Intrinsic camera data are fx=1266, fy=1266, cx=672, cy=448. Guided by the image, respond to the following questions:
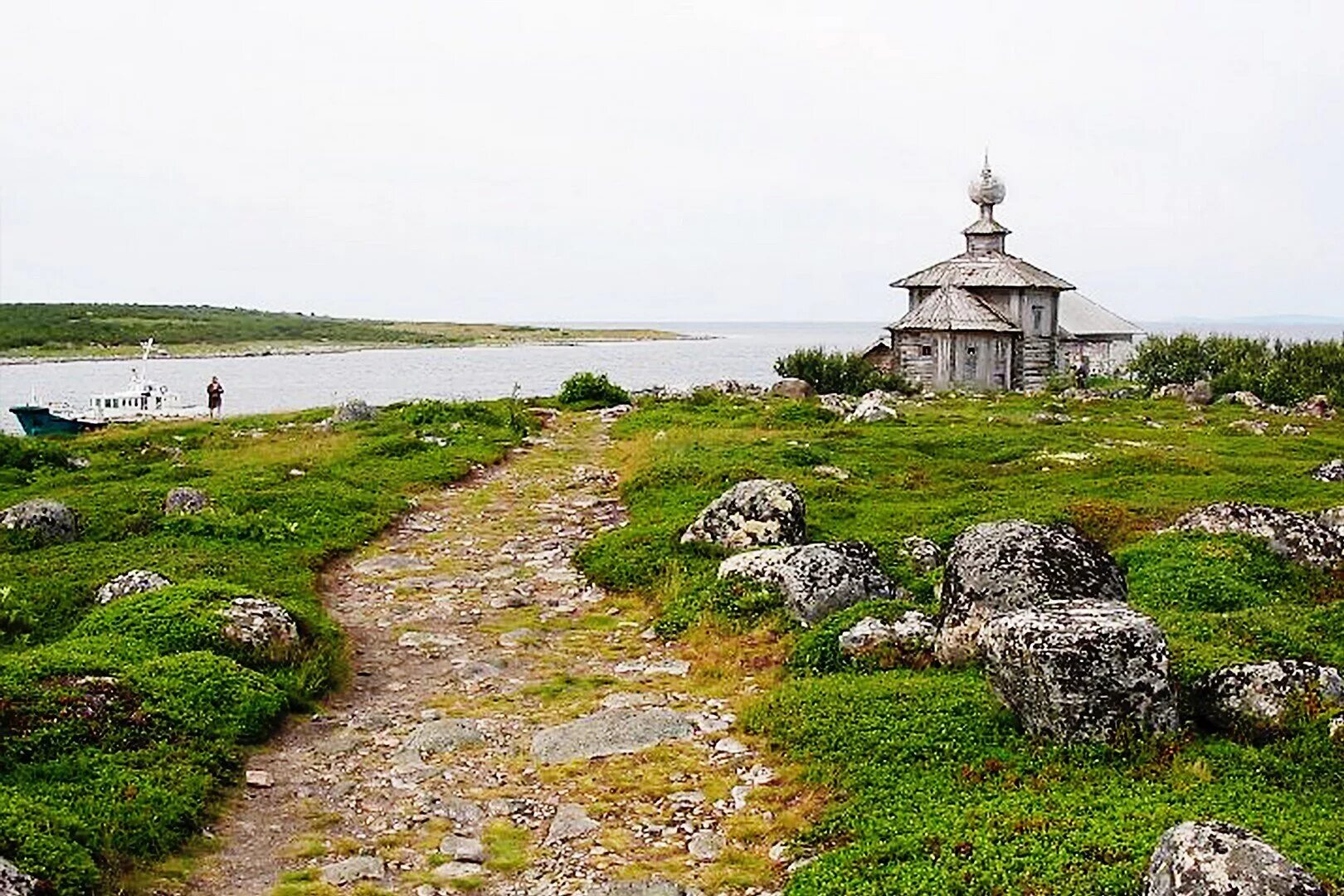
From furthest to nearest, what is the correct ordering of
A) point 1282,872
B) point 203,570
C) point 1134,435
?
1. point 1134,435
2. point 203,570
3. point 1282,872

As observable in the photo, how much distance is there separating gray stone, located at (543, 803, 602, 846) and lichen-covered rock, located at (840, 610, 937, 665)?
397cm

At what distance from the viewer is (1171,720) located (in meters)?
10.5

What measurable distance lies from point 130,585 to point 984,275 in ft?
172

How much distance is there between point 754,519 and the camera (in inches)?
694

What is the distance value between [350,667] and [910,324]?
4872 centimetres

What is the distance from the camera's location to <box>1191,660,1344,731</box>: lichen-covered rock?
34.6 ft

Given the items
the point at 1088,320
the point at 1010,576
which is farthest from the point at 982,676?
the point at 1088,320

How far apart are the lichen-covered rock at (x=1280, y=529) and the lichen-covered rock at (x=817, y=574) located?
529 cm

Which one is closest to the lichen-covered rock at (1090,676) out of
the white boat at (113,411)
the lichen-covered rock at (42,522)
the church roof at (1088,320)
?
the lichen-covered rock at (42,522)

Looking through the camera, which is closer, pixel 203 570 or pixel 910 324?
pixel 203 570

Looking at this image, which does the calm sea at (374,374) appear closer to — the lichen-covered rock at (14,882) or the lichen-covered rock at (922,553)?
the lichen-covered rock at (922,553)

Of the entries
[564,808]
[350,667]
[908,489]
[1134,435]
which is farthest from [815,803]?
[1134,435]

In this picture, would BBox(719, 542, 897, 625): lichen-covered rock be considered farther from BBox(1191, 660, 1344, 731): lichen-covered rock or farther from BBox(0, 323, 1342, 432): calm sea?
BBox(0, 323, 1342, 432): calm sea

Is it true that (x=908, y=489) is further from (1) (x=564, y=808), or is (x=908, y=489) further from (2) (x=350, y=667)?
(1) (x=564, y=808)
